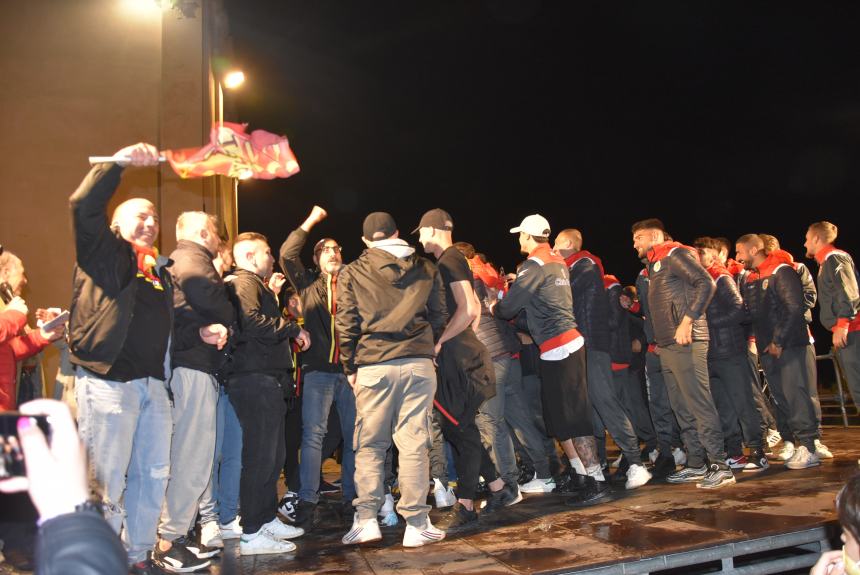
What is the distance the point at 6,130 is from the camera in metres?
8.29

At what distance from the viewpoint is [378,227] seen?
188 inches

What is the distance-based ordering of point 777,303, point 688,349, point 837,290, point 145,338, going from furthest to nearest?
point 777,303
point 837,290
point 688,349
point 145,338

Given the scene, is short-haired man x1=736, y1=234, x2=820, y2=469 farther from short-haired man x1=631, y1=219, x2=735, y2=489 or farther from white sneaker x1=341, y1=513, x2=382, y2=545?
white sneaker x1=341, y1=513, x2=382, y2=545

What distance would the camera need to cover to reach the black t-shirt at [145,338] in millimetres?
3574

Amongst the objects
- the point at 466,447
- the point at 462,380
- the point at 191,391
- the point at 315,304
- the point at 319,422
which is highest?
the point at 315,304

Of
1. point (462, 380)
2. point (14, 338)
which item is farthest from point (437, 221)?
point (14, 338)

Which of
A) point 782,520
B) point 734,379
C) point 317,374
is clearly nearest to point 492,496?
point 317,374

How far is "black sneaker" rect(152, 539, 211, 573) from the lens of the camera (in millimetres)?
3906

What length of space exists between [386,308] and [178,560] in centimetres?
194

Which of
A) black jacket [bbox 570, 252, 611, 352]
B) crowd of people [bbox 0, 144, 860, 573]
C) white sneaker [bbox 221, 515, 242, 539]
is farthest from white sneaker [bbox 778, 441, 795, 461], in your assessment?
white sneaker [bbox 221, 515, 242, 539]

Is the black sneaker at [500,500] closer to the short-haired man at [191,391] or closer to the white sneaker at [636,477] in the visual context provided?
the white sneaker at [636,477]

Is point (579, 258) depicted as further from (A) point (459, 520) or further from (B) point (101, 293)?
(B) point (101, 293)

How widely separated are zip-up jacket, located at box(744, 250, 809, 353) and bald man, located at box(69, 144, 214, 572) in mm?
5460

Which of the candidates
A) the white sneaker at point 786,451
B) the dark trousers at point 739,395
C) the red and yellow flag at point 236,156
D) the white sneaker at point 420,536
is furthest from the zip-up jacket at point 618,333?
the red and yellow flag at point 236,156
